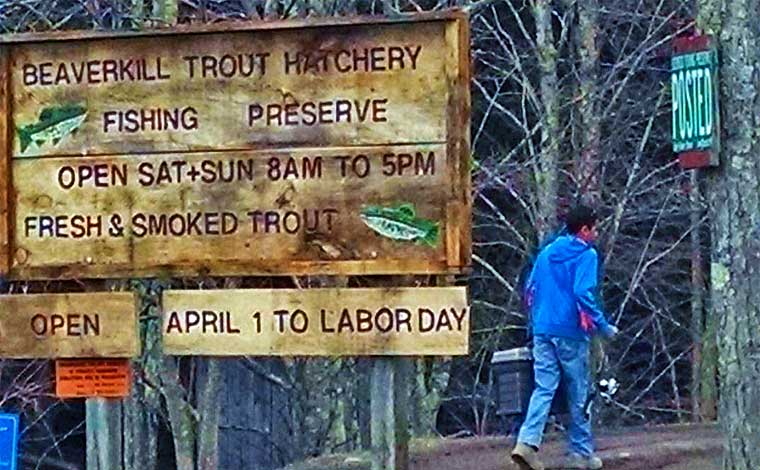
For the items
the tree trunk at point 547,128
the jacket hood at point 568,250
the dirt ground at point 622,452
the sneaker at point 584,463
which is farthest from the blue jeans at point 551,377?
the tree trunk at point 547,128

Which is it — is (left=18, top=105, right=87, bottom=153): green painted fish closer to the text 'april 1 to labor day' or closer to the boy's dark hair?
the text 'april 1 to labor day'

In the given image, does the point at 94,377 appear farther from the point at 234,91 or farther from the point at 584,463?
the point at 584,463

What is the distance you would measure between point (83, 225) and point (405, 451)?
181 centimetres

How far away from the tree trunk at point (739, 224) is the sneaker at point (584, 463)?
240 cm

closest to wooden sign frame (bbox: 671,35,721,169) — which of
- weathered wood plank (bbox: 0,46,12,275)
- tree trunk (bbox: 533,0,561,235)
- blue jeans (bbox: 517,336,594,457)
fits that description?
blue jeans (bbox: 517,336,594,457)

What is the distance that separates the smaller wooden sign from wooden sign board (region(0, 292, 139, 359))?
0.24 feet

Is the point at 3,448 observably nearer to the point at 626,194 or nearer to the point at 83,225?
the point at 83,225

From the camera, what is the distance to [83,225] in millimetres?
8234

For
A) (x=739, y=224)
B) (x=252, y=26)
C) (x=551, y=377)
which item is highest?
(x=252, y=26)

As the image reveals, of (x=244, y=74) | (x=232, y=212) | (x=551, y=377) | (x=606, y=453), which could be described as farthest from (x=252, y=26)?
(x=606, y=453)

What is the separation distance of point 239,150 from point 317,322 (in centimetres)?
86

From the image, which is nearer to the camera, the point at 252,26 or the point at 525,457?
the point at 252,26

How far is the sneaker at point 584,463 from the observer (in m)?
11.2

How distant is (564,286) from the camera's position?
10.7 meters
